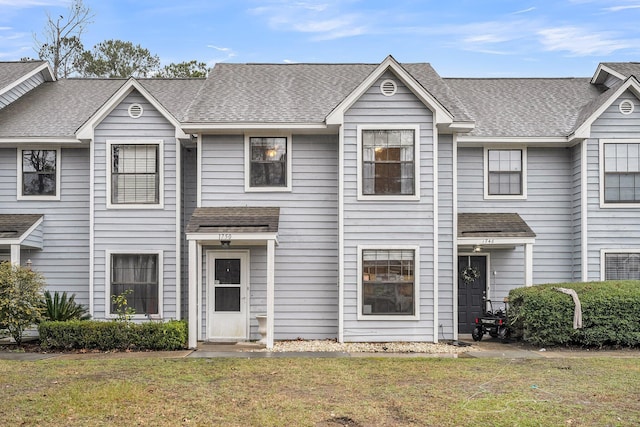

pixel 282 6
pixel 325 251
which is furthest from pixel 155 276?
pixel 282 6

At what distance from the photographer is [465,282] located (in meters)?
17.0

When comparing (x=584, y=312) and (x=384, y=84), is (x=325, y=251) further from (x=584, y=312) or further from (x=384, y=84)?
(x=584, y=312)

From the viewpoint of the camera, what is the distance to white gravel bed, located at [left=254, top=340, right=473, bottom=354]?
13.9 meters

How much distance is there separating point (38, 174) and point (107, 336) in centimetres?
531

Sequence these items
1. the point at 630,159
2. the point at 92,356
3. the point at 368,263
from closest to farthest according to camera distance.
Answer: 1. the point at 92,356
2. the point at 368,263
3. the point at 630,159

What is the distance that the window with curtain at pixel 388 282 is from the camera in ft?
48.9

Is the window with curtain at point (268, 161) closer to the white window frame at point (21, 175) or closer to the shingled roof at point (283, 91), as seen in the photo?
the shingled roof at point (283, 91)

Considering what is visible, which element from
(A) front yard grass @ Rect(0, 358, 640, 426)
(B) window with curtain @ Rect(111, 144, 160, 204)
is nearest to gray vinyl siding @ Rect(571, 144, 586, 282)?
(A) front yard grass @ Rect(0, 358, 640, 426)

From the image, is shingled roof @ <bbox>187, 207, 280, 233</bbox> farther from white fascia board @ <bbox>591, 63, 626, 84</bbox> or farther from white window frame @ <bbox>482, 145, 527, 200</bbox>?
white fascia board @ <bbox>591, 63, 626, 84</bbox>

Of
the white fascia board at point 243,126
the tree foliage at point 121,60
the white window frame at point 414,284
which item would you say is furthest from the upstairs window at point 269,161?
the tree foliage at point 121,60

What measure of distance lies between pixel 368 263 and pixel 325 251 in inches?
46.5

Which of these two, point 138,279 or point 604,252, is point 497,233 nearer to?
point 604,252

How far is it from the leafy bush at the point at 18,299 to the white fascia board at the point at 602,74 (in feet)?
51.9

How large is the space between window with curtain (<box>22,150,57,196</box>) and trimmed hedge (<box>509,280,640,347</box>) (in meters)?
12.1
